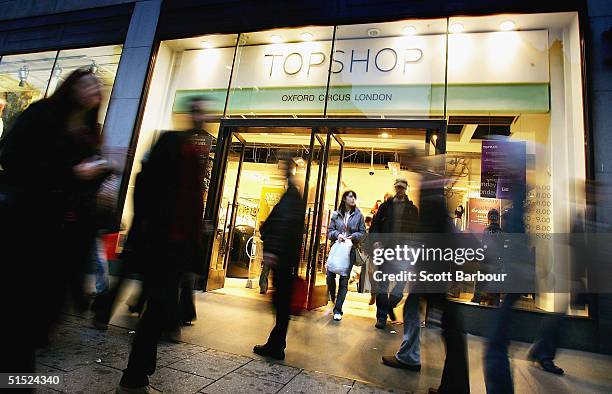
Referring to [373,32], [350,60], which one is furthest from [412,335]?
[373,32]

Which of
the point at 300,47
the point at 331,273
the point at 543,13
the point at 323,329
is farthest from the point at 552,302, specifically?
the point at 300,47

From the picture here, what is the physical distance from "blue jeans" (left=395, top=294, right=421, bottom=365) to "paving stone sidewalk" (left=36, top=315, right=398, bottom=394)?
64 centimetres

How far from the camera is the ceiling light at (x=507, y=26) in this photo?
5.59 m

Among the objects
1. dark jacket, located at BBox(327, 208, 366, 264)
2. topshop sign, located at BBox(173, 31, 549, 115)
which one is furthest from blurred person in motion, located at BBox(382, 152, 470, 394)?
topshop sign, located at BBox(173, 31, 549, 115)

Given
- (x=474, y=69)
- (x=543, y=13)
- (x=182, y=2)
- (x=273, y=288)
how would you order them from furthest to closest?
(x=182, y=2)
(x=474, y=69)
(x=543, y=13)
(x=273, y=288)

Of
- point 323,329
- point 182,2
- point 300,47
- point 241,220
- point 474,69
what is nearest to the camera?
point 323,329

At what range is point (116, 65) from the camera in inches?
295

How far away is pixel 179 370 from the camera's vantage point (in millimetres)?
2713

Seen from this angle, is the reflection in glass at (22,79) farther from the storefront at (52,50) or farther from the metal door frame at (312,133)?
the metal door frame at (312,133)

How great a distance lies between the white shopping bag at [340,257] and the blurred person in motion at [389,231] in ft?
1.61

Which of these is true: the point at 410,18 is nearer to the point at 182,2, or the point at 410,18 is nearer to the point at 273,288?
the point at 182,2

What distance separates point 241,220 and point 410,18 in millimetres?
5532

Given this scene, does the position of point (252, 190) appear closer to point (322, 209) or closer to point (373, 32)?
point (322, 209)

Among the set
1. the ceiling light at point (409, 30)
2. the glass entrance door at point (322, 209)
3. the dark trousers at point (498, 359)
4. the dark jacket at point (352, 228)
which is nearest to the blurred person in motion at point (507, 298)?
the dark trousers at point (498, 359)
